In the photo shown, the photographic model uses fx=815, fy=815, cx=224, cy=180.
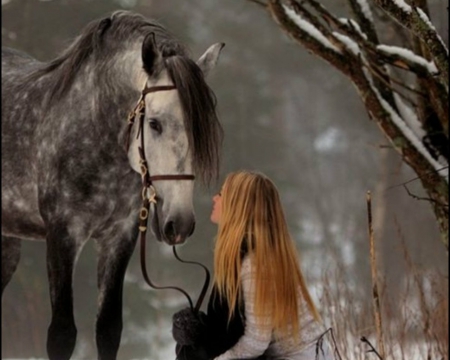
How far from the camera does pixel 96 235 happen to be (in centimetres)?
181

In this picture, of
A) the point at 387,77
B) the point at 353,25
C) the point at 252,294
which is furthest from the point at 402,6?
the point at 252,294

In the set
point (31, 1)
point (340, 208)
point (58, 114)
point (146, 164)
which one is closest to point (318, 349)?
point (146, 164)

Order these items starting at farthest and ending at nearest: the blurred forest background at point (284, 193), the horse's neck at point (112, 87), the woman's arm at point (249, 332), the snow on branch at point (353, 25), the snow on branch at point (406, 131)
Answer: the blurred forest background at point (284, 193) → the snow on branch at point (406, 131) → the snow on branch at point (353, 25) → the horse's neck at point (112, 87) → the woman's arm at point (249, 332)

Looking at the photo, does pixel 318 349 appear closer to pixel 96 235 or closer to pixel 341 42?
pixel 96 235

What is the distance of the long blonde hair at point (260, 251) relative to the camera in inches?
55.1

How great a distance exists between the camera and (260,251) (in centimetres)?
143

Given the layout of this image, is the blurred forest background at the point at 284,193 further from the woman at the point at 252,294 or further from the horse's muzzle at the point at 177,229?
the woman at the point at 252,294

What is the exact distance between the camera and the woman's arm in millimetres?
1394

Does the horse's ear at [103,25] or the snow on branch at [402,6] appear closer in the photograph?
the horse's ear at [103,25]

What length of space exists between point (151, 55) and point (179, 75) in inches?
3.2

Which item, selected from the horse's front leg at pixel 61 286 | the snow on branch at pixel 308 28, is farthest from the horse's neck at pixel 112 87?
the snow on branch at pixel 308 28

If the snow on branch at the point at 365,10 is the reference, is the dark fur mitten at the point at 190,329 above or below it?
below

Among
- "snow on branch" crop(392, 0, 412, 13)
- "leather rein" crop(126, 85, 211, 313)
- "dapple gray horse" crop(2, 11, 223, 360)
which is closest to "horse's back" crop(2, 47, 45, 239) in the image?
"dapple gray horse" crop(2, 11, 223, 360)

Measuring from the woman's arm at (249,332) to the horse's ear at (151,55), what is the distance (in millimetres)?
449
